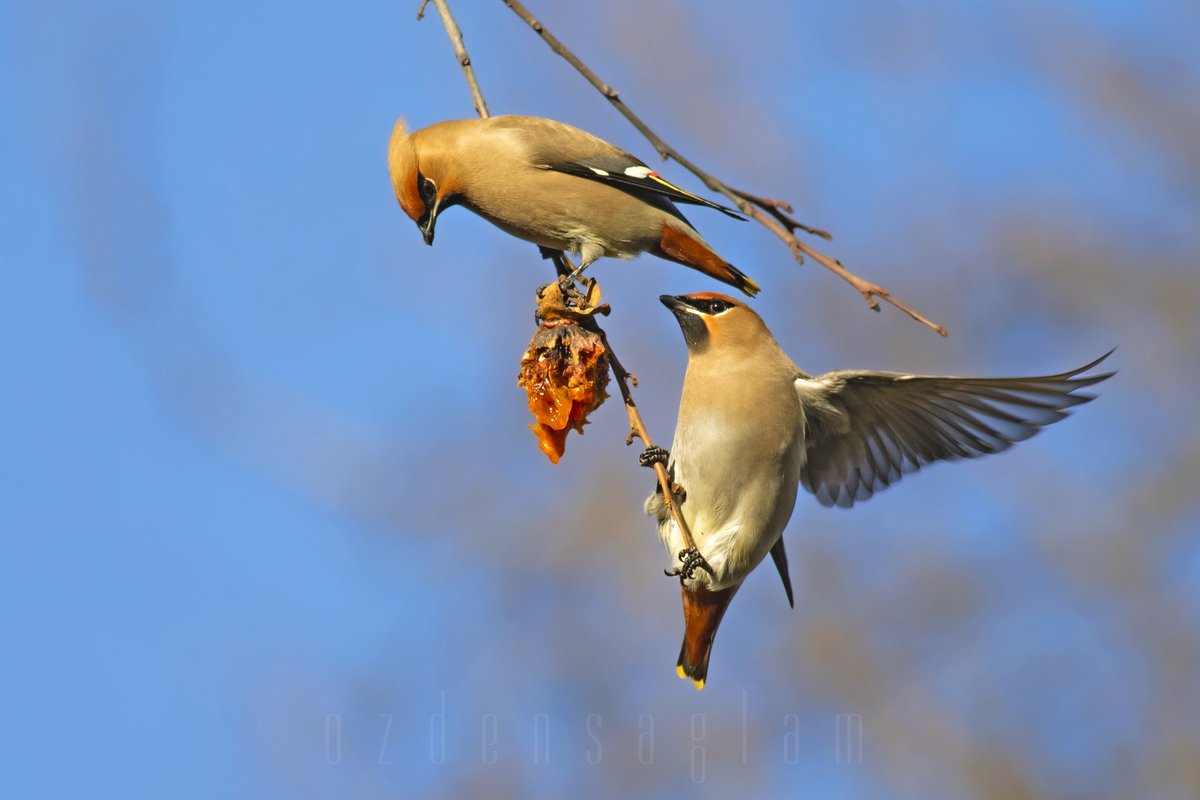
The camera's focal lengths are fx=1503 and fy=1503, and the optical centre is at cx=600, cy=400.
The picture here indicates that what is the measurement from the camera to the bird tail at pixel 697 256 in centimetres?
463

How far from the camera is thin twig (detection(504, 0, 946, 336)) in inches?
101

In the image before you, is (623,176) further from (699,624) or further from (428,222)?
(699,624)

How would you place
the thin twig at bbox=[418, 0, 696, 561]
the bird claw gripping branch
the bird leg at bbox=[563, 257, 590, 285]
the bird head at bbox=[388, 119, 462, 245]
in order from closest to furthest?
the thin twig at bbox=[418, 0, 696, 561], the bird claw gripping branch, the bird leg at bbox=[563, 257, 590, 285], the bird head at bbox=[388, 119, 462, 245]

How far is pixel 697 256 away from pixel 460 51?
1.25 m

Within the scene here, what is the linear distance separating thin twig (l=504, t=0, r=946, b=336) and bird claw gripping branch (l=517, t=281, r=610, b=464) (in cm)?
102

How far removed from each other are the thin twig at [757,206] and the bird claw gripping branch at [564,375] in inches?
40.1

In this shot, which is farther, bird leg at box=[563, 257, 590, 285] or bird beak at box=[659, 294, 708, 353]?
bird beak at box=[659, 294, 708, 353]

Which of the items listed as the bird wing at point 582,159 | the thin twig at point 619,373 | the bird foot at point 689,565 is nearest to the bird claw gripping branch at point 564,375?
the thin twig at point 619,373

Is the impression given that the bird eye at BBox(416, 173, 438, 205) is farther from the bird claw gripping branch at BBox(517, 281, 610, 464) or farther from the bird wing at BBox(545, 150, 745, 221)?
the bird claw gripping branch at BBox(517, 281, 610, 464)

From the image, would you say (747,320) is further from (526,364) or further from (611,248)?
(526,364)

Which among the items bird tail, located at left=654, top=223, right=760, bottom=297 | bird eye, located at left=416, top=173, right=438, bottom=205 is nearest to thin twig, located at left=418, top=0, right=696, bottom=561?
bird eye, located at left=416, top=173, right=438, bottom=205

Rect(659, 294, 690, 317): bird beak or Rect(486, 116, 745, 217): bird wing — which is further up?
Rect(486, 116, 745, 217): bird wing

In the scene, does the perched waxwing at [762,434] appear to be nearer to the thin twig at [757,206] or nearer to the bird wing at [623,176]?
the bird wing at [623,176]

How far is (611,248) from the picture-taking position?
4.64 metres
